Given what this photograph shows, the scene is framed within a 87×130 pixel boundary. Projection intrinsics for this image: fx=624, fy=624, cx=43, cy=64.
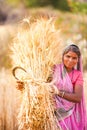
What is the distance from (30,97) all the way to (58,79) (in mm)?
282

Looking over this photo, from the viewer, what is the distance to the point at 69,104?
5.34 metres

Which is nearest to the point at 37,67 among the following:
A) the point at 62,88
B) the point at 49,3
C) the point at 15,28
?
the point at 62,88

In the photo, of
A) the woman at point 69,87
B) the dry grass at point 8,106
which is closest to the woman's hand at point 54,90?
the woman at point 69,87

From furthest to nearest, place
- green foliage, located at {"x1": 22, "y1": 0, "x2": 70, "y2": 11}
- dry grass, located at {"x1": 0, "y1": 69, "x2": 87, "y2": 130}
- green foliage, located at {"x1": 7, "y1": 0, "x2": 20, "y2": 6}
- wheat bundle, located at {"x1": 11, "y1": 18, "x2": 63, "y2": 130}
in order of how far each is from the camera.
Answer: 1. green foliage, located at {"x1": 7, "y1": 0, "x2": 20, "y2": 6}
2. green foliage, located at {"x1": 22, "y1": 0, "x2": 70, "y2": 11}
3. dry grass, located at {"x1": 0, "y1": 69, "x2": 87, "y2": 130}
4. wheat bundle, located at {"x1": 11, "y1": 18, "x2": 63, "y2": 130}

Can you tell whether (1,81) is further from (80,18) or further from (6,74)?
(80,18)

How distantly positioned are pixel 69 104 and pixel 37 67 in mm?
423

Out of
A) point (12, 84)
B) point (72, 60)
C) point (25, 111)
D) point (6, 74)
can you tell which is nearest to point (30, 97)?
point (25, 111)

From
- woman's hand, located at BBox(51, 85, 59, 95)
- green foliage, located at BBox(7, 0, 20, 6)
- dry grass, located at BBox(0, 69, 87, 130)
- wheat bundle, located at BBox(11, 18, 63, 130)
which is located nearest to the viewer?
woman's hand, located at BBox(51, 85, 59, 95)

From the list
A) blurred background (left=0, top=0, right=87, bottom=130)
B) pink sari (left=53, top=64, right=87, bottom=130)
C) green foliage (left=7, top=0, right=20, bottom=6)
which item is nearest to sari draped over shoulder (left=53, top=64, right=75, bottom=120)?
pink sari (left=53, top=64, right=87, bottom=130)

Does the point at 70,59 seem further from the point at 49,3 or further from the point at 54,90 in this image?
the point at 49,3

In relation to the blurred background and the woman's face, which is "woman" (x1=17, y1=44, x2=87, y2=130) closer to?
the woman's face

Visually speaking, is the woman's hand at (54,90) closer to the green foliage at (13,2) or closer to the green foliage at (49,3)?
the green foliage at (49,3)

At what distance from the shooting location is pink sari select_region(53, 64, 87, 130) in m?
5.28

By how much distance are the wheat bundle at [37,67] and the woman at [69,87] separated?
0.06 m
